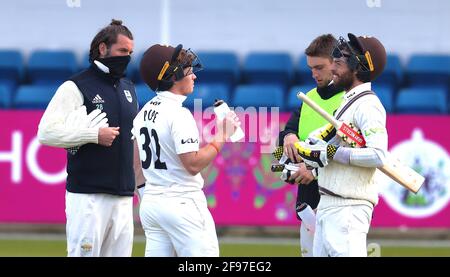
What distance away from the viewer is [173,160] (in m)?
8.06

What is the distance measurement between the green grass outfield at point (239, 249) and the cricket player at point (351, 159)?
4.74 m

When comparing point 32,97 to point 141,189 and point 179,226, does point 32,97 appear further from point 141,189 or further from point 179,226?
point 179,226

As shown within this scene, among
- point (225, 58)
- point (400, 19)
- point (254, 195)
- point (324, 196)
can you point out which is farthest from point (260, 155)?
point (324, 196)

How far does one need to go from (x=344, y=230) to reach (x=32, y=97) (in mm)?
9319

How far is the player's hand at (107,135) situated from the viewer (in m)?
Result: 8.65

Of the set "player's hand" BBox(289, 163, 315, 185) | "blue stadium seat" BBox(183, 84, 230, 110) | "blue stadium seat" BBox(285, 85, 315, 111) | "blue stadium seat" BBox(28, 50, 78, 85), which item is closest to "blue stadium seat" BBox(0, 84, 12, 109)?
"blue stadium seat" BBox(28, 50, 78, 85)

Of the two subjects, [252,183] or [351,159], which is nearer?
[351,159]

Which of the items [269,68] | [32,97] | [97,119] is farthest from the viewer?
[269,68]

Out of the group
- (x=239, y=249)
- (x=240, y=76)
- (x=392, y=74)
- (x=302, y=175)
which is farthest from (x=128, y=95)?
(x=240, y=76)

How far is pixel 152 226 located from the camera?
8.14 meters

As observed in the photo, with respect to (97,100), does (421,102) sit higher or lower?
lower

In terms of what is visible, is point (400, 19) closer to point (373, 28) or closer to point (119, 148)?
point (373, 28)

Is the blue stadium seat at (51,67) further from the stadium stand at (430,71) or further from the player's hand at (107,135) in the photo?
the player's hand at (107,135)

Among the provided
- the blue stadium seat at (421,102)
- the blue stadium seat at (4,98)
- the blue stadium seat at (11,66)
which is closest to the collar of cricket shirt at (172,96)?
the blue stadium seat at (421,102)
